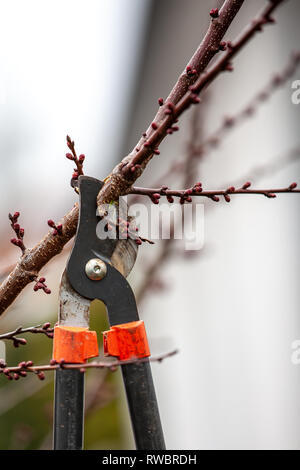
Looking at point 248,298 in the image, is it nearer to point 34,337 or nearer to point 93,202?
point 34,337

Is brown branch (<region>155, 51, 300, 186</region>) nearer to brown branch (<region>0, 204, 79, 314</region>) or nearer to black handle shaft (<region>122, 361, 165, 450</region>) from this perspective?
brown branch (<region>0, 204, 79, 314</region>)

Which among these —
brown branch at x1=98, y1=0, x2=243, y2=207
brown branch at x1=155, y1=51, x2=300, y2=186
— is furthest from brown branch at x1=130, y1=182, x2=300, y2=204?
brown branch at x1=155, y1=51, x2=300, y2=186

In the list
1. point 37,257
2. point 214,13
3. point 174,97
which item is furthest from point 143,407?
point 214,13

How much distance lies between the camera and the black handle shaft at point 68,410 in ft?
1.83

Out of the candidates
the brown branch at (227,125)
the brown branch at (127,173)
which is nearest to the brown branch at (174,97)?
the brown branch at (127,173)

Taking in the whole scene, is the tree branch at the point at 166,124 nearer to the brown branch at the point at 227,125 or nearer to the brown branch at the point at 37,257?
the brown branch at the point at 37,257

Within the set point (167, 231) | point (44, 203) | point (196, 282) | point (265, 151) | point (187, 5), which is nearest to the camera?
point (167, 231)

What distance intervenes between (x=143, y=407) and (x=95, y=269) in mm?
172

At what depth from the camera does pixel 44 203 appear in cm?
127

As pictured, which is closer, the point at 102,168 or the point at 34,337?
the point at 34,337

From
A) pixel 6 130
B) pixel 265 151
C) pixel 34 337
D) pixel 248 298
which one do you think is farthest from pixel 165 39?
pixel 34 337

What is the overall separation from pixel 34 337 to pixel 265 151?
1272 millimetres
